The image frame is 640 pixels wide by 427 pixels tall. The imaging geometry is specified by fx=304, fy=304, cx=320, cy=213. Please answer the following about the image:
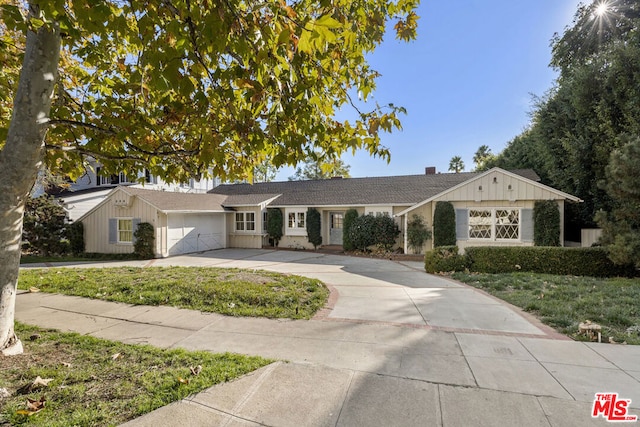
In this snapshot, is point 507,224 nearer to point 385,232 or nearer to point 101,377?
point 385,232

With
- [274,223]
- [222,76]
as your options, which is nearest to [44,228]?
[274,223]

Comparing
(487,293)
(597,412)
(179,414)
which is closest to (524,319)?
(487,293)

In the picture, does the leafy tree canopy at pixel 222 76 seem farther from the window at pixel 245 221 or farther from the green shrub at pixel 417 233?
the window at pixel 245 221

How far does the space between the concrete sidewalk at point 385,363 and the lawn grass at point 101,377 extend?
221 millimetres

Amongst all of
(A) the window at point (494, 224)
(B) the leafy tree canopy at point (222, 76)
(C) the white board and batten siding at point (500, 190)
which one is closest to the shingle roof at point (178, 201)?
(B) the leafy tree canopy at point (222, 76)

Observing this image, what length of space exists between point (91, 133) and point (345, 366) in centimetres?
576

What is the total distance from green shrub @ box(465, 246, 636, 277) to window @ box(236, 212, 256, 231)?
45.3 ft

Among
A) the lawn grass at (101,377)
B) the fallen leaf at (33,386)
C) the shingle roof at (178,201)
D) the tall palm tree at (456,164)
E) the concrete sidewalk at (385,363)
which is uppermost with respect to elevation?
the tall palm tree at (456,164)

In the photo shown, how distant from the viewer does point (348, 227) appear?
1780 centimetres

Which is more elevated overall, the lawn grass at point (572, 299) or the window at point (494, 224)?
the window at point (494, 224)

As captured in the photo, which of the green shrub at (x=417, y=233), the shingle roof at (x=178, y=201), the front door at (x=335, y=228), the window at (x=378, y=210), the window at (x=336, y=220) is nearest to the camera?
Answer: the green shrub at (x=417, y=233)

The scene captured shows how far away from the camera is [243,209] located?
68.7 feet

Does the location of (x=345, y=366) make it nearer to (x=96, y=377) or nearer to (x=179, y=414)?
(x=179, y=414)

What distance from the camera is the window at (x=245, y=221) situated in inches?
816
